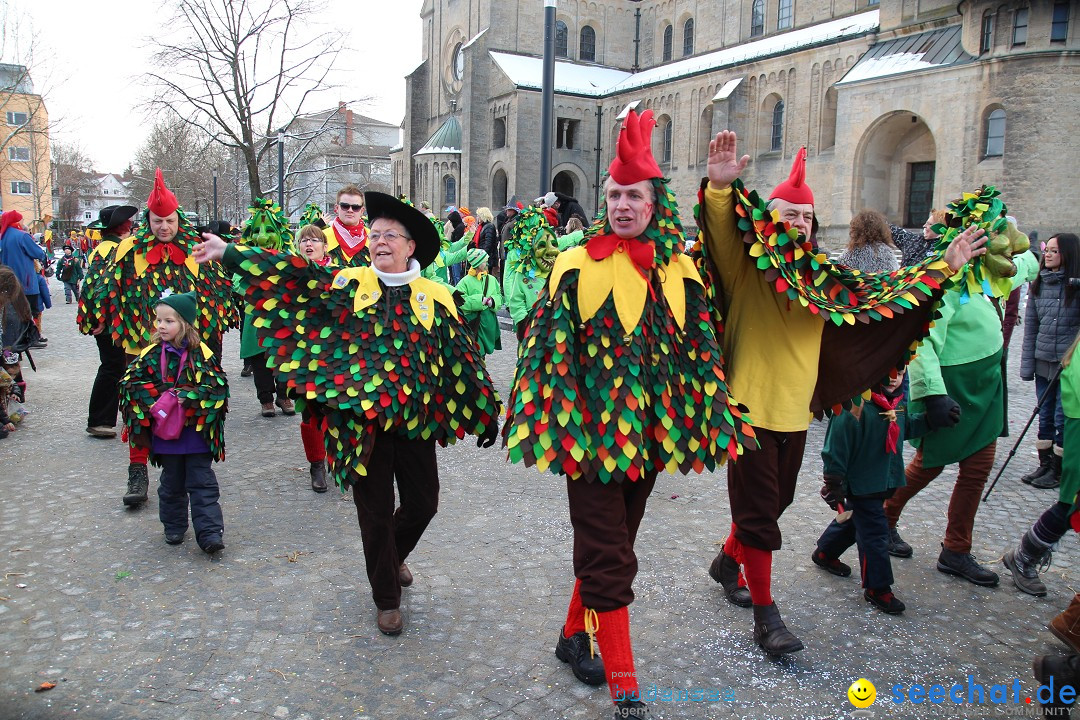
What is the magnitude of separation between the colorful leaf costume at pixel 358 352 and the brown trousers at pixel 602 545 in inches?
35.7

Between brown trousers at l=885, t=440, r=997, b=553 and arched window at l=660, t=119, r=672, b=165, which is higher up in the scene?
arched window at l=660, t=119, r=672, b=165

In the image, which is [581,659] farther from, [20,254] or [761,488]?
[20,254]

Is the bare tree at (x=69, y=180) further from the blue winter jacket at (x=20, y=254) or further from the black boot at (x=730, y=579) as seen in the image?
the black boot at (x=730, y=579)

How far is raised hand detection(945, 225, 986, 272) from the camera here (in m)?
3.60

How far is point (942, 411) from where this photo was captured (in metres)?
3.98

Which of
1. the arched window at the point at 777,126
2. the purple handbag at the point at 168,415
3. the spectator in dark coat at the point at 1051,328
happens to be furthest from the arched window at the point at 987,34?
the purple handbag at the point at 168,415

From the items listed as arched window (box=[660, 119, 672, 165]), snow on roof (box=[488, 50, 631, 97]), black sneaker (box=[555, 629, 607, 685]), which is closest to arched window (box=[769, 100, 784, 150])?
arched window (box=[660, 119, 672, 165])

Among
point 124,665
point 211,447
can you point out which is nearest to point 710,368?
point 124,665

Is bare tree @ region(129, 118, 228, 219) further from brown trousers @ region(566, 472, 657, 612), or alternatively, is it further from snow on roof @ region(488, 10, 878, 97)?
brown trousers @ region(566, 472, 657, 612)

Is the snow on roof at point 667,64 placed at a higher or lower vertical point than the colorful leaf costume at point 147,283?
higher

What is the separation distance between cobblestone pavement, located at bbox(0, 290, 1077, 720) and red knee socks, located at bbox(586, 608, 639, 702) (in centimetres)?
22

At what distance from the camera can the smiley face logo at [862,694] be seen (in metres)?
3.15

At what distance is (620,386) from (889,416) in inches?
72.2

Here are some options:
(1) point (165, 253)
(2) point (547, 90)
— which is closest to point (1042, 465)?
(1) point (165, 253)
